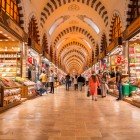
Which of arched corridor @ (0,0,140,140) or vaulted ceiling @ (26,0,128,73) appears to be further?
vaulted ceiling @ (26,0,128,73)

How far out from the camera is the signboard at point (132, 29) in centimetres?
1167

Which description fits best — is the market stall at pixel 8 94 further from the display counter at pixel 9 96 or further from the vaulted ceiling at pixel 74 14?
the vaulted ceiling at pixel 74 14

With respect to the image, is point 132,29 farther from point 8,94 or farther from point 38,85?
point 38,85

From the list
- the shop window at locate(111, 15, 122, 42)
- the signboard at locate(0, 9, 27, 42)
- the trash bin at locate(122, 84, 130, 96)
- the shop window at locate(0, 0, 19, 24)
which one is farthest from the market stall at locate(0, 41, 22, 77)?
the shop window at locate(111, 15, 122, 42)

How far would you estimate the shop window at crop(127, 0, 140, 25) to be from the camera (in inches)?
546

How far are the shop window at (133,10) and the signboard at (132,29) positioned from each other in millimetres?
870

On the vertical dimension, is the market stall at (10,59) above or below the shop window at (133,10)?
below

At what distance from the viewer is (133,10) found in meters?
14.5

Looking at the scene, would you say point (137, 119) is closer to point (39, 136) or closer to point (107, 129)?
point (107, 129)

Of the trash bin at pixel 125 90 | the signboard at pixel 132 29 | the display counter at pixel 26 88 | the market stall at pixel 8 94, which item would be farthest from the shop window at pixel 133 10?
the market stall at pixel 8 94

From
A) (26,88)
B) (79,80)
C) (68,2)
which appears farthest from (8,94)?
(79,80)

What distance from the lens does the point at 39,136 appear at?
5191 mm

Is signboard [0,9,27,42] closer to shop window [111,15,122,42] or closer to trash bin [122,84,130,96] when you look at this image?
trash bin [122,84,130,96]

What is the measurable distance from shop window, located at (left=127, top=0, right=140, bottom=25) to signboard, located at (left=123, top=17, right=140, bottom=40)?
87cm
